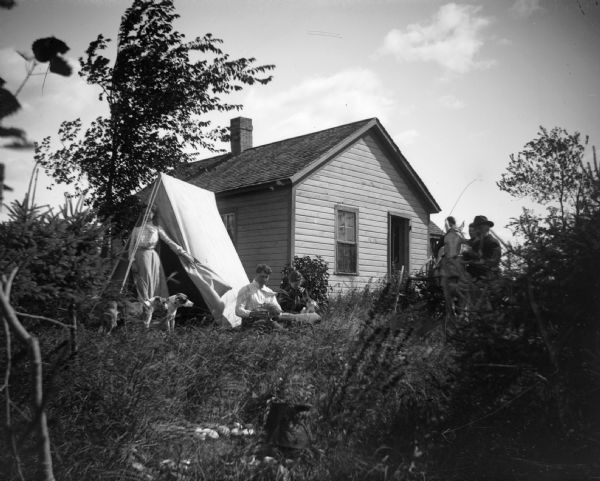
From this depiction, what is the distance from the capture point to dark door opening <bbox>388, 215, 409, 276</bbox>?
16316 millimetres

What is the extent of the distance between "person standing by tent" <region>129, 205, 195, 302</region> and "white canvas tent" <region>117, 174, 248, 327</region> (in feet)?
0.87

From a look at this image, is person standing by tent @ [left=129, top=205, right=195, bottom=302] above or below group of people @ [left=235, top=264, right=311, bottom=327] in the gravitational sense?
above

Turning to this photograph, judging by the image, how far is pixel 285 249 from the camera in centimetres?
1362

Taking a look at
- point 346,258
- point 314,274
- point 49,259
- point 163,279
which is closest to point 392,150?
point 346,258

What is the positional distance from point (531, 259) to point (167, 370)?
2456 mm

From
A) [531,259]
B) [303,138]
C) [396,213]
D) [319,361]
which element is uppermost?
[303,138]

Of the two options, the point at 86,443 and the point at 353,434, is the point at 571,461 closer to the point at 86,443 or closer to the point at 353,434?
the point at 353,434

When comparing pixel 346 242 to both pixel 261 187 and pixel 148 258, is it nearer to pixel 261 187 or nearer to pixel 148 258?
pixel 261 187

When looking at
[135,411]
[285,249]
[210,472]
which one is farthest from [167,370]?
[285,249]

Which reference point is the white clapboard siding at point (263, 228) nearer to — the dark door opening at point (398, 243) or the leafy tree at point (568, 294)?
the dark door opening at point (398, 243)

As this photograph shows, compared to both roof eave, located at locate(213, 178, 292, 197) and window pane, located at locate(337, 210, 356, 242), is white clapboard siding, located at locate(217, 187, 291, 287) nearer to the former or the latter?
roof eave, located at locate(213, 178, 292, 197)

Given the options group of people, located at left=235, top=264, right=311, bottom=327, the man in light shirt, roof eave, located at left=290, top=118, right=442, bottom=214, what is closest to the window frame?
roof eave, located at left=290, top=118, right=442, bottom=214

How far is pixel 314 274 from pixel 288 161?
358 cm

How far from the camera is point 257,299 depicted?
7570 mm
